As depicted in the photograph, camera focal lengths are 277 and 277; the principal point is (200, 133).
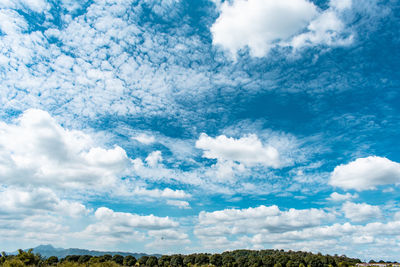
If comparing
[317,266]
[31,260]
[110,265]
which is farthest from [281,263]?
[31,260]

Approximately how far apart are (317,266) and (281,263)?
83.7 feet

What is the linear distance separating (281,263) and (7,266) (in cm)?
19099

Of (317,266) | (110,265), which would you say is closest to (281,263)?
(317,266)

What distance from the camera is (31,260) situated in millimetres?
57875

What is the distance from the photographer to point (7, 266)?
1912 inches

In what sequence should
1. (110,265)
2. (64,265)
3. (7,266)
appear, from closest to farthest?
(7,266) → (64,265) → (110,265)

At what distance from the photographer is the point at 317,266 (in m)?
198

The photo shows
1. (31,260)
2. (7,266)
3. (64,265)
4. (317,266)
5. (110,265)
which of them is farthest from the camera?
(317,266)

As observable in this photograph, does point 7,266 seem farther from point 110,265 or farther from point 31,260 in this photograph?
point 110,265

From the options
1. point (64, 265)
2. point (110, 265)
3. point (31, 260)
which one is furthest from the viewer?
point (110, 265)

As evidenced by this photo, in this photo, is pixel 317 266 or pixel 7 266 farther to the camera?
pixel 317 266

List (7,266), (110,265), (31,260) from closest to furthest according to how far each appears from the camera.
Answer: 1. (7,266)
2. (31,260)
3. (110,265)

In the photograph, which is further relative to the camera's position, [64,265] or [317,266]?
[317,266]

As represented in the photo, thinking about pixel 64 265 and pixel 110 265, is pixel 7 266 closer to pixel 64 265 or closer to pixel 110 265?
pixel 64 265
